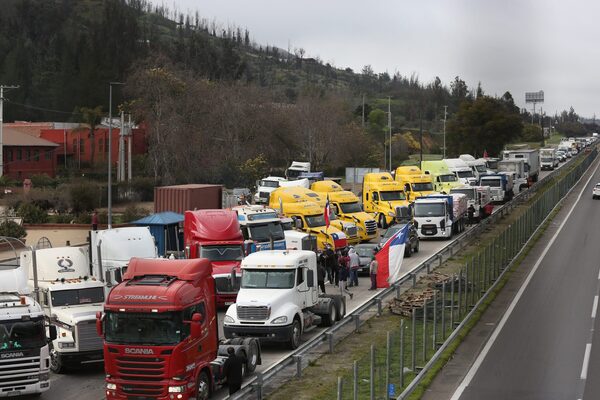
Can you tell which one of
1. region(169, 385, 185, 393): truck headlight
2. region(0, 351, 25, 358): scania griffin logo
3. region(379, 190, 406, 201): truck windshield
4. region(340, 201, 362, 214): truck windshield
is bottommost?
region(169, 385, 185, 393): truck headlight

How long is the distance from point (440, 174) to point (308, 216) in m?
24.8

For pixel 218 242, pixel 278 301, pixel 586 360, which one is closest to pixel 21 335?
pixel 278 301

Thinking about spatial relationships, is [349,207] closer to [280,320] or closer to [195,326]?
[280,320]

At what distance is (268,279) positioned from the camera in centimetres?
2581

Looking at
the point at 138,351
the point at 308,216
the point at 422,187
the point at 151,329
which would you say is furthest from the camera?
the point at 422,187

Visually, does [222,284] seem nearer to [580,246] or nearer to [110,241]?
[110,241]

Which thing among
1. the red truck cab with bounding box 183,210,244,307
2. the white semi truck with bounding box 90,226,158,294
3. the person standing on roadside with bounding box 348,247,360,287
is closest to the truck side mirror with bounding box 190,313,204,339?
the white semi truck with bounding box 90,226,158,294

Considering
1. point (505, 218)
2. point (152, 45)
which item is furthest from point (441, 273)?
point (152, 45)

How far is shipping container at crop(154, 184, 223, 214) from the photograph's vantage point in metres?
44.7

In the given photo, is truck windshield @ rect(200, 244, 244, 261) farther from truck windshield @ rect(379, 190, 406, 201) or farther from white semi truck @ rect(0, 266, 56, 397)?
truck windshield @ rect(379, 190, 406, 201)

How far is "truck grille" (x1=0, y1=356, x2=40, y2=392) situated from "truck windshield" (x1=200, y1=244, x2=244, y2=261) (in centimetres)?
1246

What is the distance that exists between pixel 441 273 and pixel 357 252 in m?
5.04

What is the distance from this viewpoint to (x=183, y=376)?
18312mm

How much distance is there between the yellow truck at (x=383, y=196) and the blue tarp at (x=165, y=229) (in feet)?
60.2
